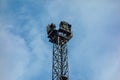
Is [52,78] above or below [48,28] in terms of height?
below

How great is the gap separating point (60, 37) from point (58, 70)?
8.75 meters

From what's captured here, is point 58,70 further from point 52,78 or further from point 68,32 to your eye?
point 68,32

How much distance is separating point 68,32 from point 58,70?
1020 centimetres

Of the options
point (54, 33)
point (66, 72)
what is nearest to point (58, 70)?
point (66, 72)

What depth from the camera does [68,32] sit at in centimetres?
11450

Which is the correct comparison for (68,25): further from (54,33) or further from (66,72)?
(66,72)

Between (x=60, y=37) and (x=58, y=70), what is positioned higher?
(x=60, y=37)

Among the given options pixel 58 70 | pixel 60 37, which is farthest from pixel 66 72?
pixel 60 37

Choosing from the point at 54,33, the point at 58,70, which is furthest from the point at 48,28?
the point at 58,70

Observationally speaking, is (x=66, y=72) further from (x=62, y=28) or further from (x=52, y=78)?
(x=62, y=28)

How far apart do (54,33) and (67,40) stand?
11.6ft

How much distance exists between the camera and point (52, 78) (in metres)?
109

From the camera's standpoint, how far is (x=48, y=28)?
376 feet

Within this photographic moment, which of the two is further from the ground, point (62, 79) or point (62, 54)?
point (62, 54)
